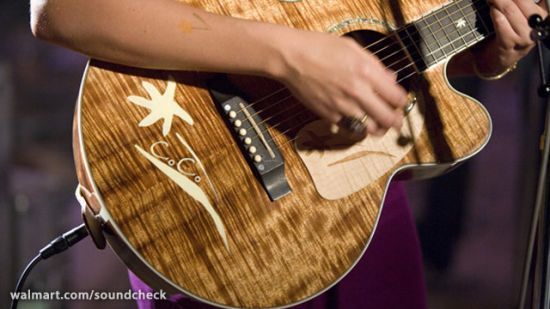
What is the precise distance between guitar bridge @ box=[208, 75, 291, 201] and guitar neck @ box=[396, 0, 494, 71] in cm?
36

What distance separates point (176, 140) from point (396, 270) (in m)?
0.60

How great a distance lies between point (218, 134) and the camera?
1063 mm

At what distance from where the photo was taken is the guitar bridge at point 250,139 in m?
1.07

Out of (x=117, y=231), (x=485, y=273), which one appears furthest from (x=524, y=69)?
(x=117, y=231)

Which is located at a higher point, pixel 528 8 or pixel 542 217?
pixel 528 8

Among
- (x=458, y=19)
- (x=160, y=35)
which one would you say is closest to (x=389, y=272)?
(x=458, y=19)

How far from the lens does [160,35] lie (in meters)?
1.01

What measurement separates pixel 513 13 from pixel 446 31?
0.48 feet

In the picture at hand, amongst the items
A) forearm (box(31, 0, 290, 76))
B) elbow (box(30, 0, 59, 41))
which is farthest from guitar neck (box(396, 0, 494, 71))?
elbow (box(30, 0, 59, 41))

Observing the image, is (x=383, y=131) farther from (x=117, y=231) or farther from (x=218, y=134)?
(x=117, y=231)

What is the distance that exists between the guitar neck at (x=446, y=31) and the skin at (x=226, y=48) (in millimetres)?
206

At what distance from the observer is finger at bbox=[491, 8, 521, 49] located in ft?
4.29

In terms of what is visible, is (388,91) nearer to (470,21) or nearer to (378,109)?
(378,109)

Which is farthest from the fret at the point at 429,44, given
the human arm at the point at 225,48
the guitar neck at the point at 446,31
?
the human arm at the point at 225,48
